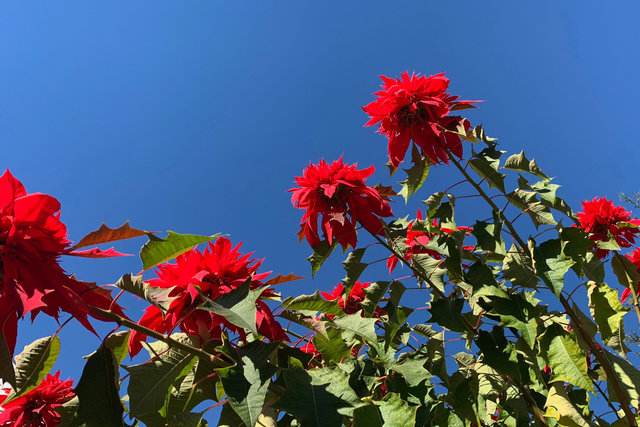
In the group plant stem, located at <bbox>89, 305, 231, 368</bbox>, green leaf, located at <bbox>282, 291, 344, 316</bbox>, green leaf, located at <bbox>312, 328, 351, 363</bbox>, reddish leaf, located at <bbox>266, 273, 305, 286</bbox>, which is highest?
reddish leaf, located at <bbox>266, 273, 305, 286</bbox>

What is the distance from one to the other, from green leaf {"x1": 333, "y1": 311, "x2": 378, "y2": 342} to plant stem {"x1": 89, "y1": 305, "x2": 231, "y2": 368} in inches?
9.2

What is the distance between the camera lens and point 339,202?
50.0 inches

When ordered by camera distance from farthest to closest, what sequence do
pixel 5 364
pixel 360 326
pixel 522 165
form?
pixel 522 165 → pixel 360 326 → pixel 5 364

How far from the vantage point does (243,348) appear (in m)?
0.70

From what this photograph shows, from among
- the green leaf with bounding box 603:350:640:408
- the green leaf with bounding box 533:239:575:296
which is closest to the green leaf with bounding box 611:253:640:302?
the green leaf with bounding box 603:350:640:408

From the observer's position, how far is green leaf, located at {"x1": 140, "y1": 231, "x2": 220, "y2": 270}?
2.30 ft

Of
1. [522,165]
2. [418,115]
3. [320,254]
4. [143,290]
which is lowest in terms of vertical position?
[143,290]

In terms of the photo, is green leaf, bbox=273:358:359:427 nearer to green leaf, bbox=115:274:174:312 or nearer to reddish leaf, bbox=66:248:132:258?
green leaf, bbox=115:274:174:312

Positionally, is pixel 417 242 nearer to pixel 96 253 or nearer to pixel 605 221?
pixel 96 253

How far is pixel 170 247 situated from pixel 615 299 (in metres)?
1.13

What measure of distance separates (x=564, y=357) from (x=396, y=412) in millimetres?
433

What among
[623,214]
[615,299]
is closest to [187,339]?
[615,299]

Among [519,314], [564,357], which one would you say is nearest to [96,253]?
[519,314]

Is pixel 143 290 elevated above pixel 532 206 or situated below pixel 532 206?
below
